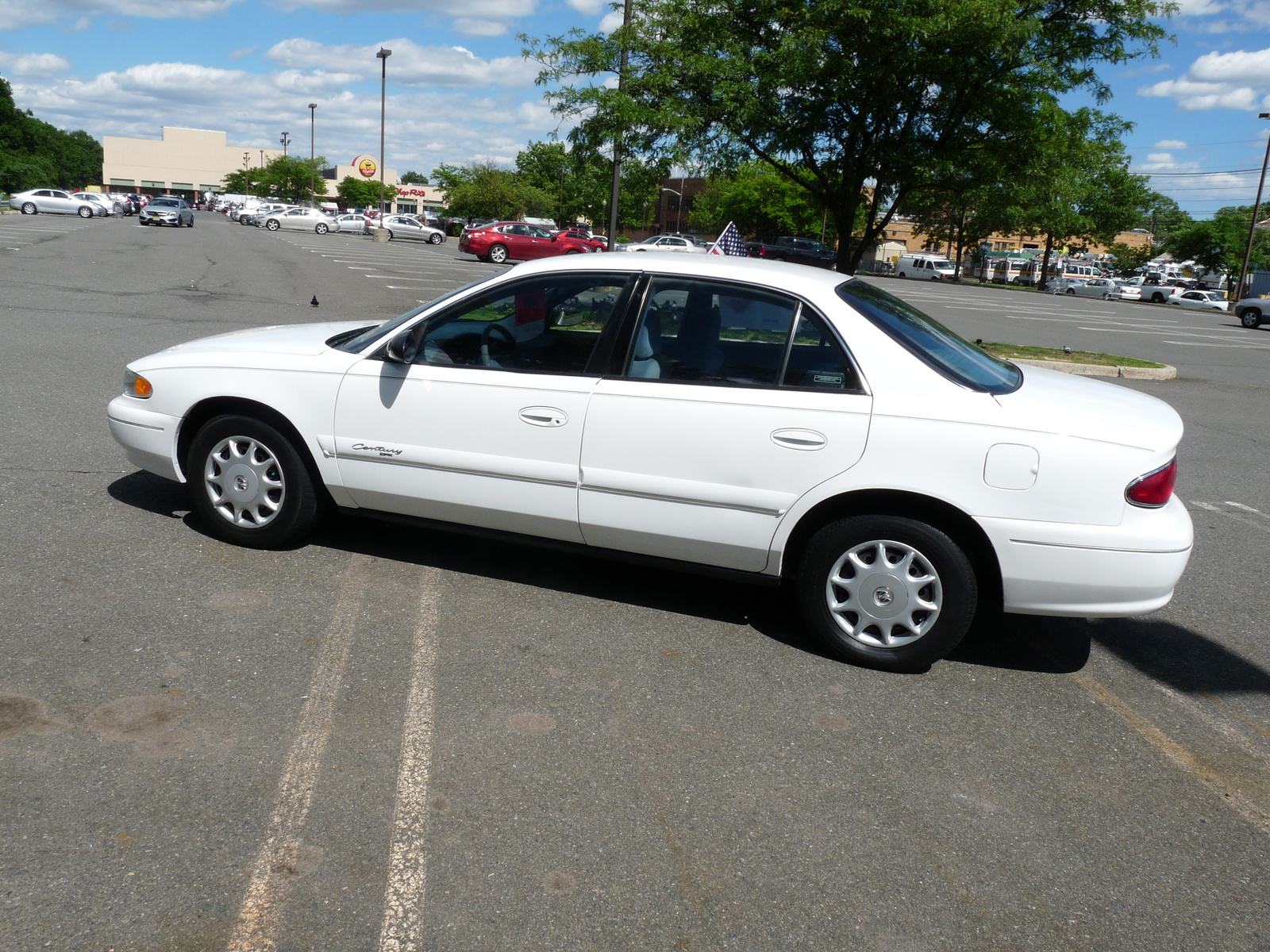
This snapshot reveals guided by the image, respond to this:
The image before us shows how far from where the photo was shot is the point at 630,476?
14.4 feet

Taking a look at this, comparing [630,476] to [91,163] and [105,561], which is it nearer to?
[105,561]

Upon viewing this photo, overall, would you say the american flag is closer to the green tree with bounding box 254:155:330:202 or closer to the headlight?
the headlight

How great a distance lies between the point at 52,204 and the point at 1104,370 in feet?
203

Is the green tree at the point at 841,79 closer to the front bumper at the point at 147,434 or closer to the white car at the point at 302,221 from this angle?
the front bumper at the point at 147,434

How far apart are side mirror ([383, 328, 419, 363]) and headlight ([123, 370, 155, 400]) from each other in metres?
1.41

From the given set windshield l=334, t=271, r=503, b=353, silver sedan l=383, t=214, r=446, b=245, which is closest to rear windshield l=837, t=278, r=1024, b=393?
windshield l=334, t=271, r=503, b=353

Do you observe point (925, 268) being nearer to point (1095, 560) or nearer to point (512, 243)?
point (512, 243)

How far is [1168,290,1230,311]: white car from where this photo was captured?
52812mm

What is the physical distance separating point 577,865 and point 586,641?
155cm

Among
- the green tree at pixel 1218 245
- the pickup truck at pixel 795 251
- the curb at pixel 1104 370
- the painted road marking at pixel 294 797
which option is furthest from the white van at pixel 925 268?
the painted road marking at pixel 294 797

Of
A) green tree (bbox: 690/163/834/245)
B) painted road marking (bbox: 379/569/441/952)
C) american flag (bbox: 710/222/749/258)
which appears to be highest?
green tree (bbox: 690/163/834/245)

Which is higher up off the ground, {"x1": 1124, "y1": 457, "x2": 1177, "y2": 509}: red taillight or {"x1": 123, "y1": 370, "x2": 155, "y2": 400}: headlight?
{"x1": 1124, "y1": 457, "x2": 1177, "y2": 509}: red taillight

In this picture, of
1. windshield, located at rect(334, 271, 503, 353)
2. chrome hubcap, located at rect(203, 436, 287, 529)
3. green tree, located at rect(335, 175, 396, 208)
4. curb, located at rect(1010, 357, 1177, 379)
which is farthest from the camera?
green tree, located at rect(335, 175, 396, 208)

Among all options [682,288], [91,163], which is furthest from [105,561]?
[91,163]
